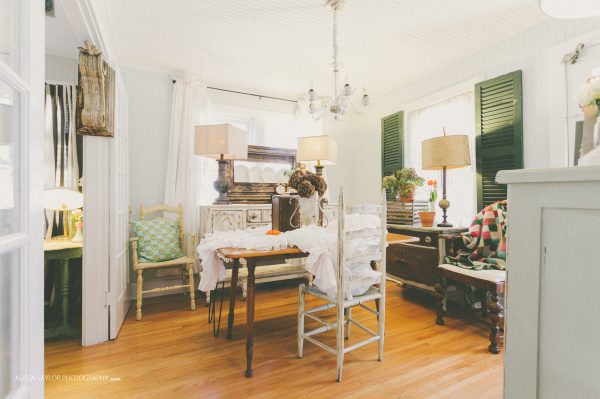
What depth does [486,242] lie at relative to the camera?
111 inches

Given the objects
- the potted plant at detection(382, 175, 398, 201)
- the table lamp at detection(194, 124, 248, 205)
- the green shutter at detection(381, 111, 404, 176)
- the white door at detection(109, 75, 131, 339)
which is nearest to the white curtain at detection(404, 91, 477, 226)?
the green shutter at detection(381, 111, 404, 176)

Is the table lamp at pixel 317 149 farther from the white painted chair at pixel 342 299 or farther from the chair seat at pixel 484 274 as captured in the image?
the chair seat at pixel 484 274

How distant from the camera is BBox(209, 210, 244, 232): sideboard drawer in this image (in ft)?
11.0

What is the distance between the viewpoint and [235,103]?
4.05 meters

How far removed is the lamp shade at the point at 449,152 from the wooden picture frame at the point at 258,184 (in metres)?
1.83

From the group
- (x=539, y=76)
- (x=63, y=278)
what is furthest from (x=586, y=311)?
(x=63, y=278)

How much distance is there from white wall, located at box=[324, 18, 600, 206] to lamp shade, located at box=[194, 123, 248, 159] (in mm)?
1864

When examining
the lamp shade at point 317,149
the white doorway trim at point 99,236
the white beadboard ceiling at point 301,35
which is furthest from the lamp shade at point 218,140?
the white beadboard ceiling at point 301,35

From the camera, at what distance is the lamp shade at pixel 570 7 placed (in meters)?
1.35

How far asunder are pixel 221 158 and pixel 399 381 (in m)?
2.37

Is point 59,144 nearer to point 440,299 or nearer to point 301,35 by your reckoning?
point 301,35

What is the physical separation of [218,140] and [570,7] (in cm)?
250

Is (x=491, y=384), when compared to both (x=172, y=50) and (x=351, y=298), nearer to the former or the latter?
(x=351, y=298)

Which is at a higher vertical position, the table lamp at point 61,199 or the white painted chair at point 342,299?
the table lamp at point 61,199
